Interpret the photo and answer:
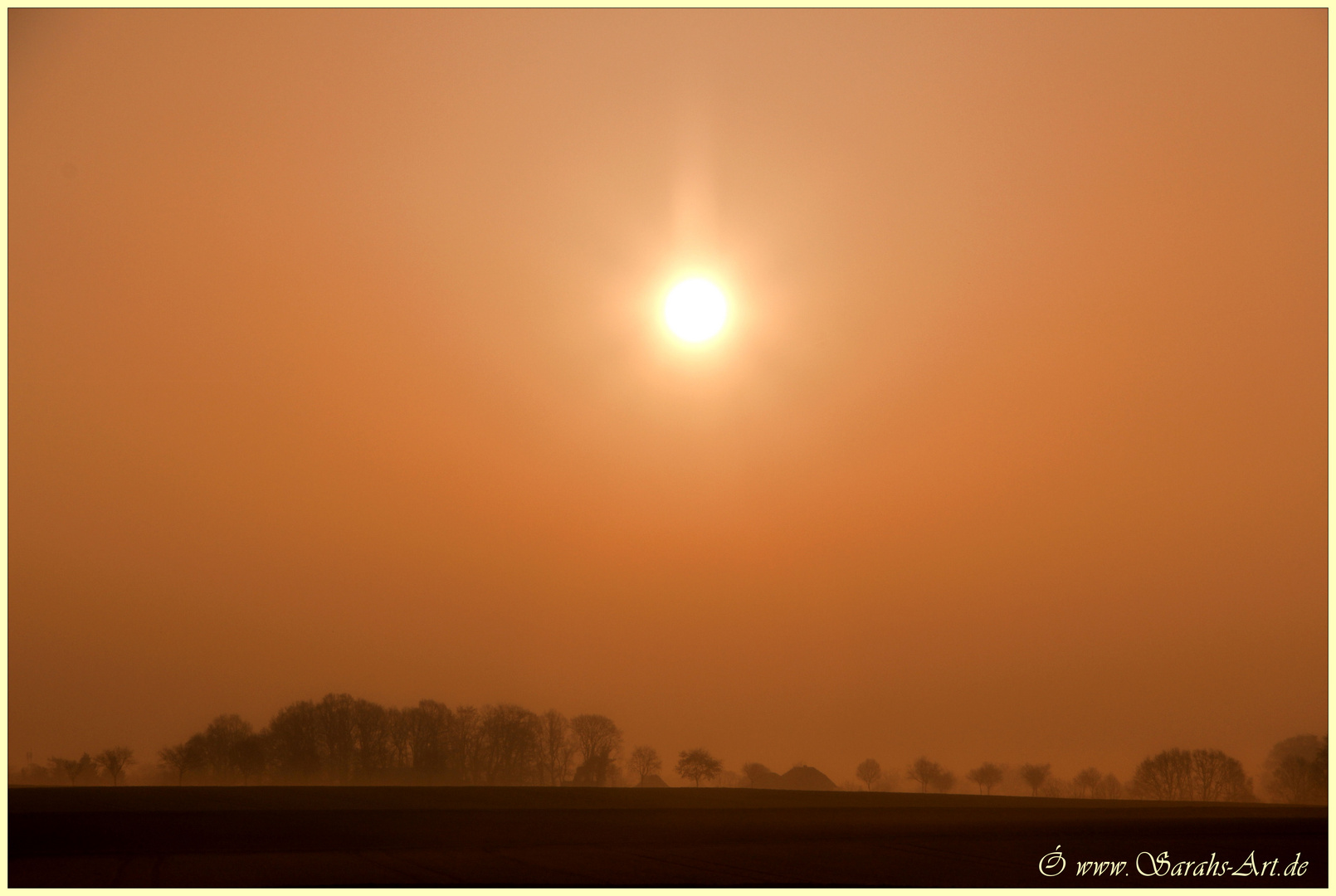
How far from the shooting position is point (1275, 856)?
1194 inches

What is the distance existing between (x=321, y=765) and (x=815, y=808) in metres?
59.1

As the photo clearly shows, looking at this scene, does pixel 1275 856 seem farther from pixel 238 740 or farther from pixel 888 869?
pixel 238 740

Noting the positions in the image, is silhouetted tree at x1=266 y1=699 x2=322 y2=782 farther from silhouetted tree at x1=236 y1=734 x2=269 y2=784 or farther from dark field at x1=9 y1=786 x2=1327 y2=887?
dark field at x1=9 y1=786 x2=1327 y2=887

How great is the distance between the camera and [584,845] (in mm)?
30062

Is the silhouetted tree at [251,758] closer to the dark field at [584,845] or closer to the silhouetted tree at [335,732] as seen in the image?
the silhouetted tree at [335,732]

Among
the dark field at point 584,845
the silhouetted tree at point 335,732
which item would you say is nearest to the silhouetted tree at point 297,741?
the silhouetted tree at point 335,732

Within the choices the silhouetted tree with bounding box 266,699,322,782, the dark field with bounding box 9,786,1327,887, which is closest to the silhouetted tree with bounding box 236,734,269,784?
the silhouetted tree with bounding box 266,699,322,782

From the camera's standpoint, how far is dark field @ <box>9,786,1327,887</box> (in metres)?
24.9

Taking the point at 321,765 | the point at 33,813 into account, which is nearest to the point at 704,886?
the point at 33,813

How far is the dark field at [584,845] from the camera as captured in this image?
981 inches

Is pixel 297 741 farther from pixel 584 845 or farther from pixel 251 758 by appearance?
pixel 584 845

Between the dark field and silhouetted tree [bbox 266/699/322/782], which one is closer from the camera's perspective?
the dark field

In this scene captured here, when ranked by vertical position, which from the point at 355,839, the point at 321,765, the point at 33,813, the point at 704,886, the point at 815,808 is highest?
the point at 321,765

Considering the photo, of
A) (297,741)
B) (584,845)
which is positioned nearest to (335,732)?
(297,741)
